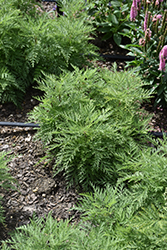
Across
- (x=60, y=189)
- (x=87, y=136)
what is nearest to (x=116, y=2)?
(x=87, y=136)

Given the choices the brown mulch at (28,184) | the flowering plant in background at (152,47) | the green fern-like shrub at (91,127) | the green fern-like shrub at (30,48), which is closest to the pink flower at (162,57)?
the flowering plant in background at (152,47)

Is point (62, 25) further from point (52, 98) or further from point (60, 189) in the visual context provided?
point (60, 189)

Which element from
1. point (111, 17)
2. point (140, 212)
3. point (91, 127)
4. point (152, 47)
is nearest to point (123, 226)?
point (140, 212)

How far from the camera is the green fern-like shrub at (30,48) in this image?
3137mm

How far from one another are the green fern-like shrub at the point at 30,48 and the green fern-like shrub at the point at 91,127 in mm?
514

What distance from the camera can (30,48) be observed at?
319 cm

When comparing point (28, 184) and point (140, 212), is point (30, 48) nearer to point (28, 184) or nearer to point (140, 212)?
point (28, 184)

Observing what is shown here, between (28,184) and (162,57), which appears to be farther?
(162,57)

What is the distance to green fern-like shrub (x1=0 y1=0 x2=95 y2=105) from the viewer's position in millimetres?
3137

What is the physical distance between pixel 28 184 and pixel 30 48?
4.94 feet

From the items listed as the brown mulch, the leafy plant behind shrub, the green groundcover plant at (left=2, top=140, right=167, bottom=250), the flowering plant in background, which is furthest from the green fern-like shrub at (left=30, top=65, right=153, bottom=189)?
the leafy plant behind shrub

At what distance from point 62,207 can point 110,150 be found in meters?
0.67

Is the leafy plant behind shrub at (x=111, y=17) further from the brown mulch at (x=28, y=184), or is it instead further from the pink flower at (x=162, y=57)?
the brown mulch at (x=28, y=184)

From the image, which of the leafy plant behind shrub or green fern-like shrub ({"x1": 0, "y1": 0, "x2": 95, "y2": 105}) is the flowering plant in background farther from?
green fern-like shrub ({"x1": 0, "y1": 0, "x2": 95, "y2": 105})
